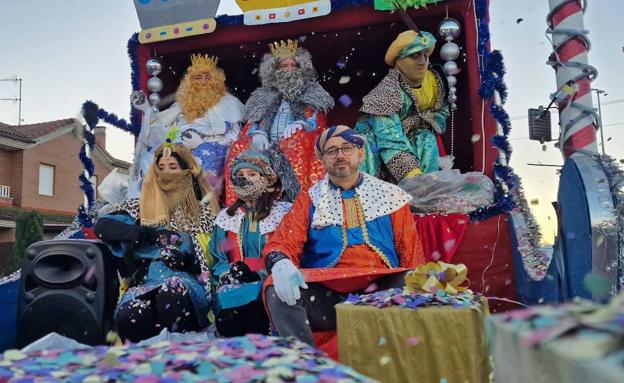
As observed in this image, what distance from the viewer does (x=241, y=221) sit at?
321cm

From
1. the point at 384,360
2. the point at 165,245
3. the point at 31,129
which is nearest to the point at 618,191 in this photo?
the point at 384,360

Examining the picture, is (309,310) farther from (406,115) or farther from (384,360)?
(406,115)

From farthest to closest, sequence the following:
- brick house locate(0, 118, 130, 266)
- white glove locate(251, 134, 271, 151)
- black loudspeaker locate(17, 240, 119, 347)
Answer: brick house locate(0, 118, 130, 266) → white glove locate(251, 134, 271, 151) → black loudspeaker locate(17, 240, 119, 347)

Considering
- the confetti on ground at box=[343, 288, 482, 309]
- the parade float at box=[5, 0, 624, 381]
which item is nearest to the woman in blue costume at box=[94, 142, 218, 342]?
the parade float at box=[5, 0, 624, 381]

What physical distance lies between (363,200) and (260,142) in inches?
68.6

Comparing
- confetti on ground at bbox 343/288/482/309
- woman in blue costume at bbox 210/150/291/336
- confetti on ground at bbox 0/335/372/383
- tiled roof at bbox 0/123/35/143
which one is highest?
tiled roof at bbox 0/123/35/143

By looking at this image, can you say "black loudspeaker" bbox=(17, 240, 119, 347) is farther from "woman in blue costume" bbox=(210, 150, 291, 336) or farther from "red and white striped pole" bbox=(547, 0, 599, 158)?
"red and white striped pole" bbox=(547, 0, 599, 158)

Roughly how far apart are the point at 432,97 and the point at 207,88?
2.11 meters

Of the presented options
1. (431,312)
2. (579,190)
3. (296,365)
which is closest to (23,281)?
(431,312)

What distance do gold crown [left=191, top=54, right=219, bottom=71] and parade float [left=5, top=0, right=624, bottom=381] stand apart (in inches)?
2.8

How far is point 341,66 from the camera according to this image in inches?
200

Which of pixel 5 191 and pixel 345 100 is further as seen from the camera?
pixel 5 191

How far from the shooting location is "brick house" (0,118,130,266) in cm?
1764

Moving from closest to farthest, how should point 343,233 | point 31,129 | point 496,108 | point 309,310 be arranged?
1. point 309,310
2. point 343,233
3. point 496,108
4. point 31,129
